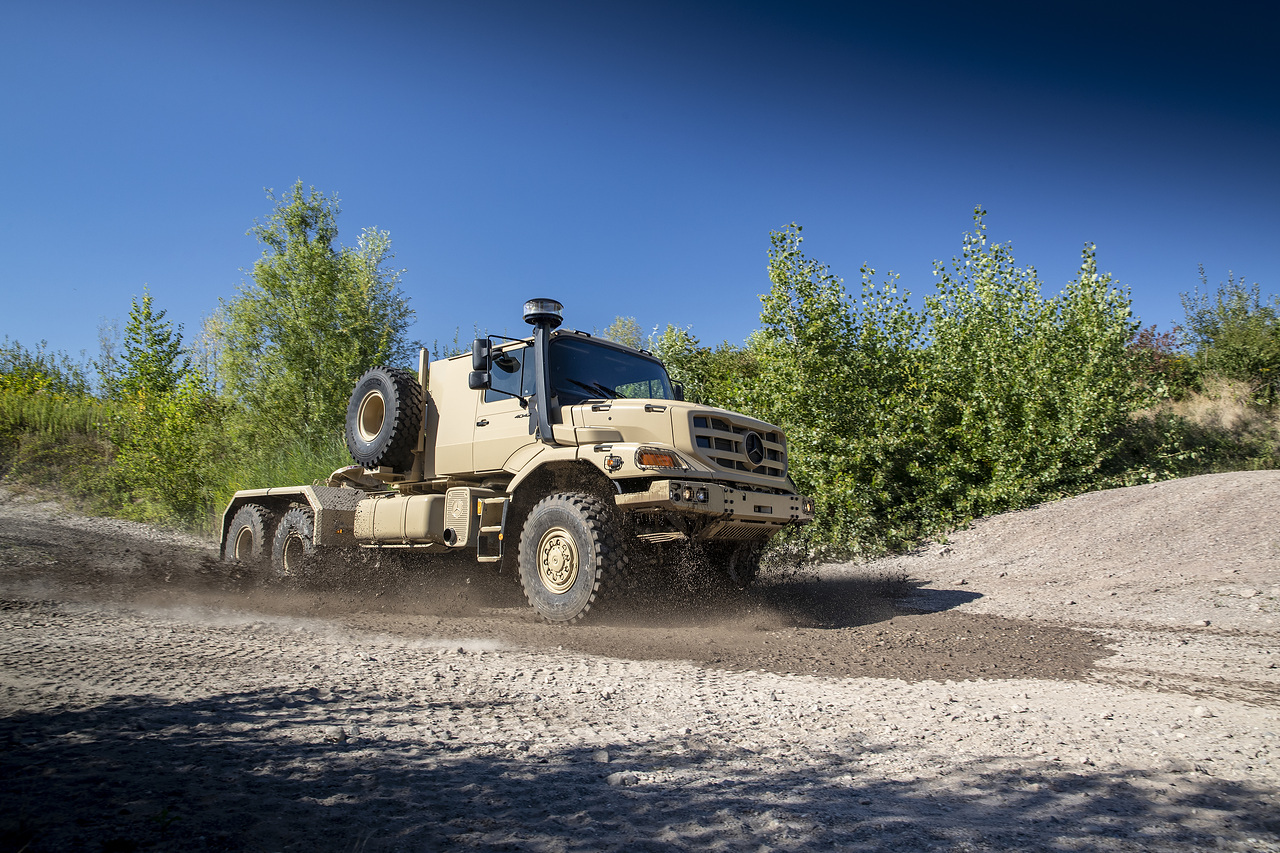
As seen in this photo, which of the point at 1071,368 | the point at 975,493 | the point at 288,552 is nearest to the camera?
the point at 288,552

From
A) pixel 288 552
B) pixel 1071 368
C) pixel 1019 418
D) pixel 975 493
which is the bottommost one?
pixel 288 552

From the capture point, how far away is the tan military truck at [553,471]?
6762 mm

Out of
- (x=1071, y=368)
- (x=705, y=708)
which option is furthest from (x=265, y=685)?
(x=1071, y=368)

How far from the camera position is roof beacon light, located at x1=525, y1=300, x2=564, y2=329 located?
7762 millimetres

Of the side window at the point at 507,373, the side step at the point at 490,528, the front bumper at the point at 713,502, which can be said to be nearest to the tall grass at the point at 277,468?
the side window at the point at 507,373

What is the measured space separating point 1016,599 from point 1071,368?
6.52m

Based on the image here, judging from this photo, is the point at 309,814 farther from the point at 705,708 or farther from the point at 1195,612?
the point at 1195,612

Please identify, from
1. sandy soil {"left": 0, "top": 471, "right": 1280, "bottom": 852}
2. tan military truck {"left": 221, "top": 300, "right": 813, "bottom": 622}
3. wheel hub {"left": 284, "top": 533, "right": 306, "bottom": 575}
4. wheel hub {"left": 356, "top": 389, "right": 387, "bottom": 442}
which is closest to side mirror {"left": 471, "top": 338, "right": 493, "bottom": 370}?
tan military truck {"left": 221, "top": 300, "right": 813, "bottom": 622}

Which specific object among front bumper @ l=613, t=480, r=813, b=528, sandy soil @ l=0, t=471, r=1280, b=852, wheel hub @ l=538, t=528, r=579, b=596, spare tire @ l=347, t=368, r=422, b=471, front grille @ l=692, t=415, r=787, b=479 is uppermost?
spare tire @ l=347, t=368, r=422, b=471

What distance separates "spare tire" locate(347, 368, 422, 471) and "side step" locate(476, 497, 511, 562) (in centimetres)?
159

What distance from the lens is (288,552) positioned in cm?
1039

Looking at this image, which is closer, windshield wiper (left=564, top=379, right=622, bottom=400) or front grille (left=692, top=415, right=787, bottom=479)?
front grille (left=692, top=415, right=787, bottom=479)

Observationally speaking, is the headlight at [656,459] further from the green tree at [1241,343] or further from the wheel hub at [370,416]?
the green tree at [1241,343]

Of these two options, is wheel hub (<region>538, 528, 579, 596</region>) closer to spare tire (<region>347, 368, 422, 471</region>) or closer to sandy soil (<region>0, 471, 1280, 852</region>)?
sandy soil (<region>0, 471, 1280, 852</region>)
